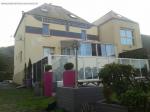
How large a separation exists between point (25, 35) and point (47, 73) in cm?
1235

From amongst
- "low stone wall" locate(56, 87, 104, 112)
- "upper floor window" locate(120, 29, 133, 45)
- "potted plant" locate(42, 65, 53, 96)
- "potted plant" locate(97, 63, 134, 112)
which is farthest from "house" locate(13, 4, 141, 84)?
"potted plant" locate(97, 63, 134, 112)

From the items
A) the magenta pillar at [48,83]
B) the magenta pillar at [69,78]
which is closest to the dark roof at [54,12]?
the magenta pillar at [48,83]

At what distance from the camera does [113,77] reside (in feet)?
27.4

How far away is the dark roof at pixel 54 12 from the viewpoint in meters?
29.2

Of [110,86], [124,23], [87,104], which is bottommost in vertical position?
[87,104]

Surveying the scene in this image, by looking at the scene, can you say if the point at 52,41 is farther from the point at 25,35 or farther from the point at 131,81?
the point at 131,81

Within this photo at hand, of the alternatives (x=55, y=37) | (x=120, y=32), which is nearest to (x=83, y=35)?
(x=55, y=37)

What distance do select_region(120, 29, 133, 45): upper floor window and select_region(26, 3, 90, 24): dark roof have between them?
5.25 metres

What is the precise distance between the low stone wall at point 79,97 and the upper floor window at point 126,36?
21719 millimetres

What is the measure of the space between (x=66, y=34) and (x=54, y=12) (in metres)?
3.82

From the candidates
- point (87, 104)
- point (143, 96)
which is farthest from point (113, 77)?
point (143, 96)

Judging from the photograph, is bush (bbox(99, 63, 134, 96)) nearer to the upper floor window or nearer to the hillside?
the upper floor window

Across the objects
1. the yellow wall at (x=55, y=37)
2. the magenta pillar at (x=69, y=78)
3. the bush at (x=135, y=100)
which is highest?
the yellow wall at (x=55, y=37)

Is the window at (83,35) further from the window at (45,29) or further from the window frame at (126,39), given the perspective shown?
the window at (45,29)
